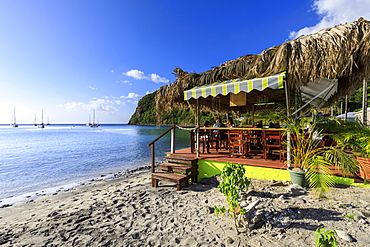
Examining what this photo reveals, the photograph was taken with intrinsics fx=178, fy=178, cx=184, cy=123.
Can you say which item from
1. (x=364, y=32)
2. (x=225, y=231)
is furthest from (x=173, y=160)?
(x=364, y=32)

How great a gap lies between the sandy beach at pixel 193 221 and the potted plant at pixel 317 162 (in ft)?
1.10

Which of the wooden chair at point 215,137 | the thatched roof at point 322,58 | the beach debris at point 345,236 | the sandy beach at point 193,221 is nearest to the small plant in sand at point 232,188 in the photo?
the sandy beach at point 193,221

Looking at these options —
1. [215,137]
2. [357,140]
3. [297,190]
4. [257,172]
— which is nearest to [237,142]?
[215,137]

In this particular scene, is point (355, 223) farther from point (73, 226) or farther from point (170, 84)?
point (170, 84)

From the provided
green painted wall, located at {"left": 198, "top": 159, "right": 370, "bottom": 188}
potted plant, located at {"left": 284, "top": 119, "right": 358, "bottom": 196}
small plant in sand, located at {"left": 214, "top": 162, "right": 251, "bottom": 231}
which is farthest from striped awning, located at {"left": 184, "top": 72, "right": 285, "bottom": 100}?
small plant in sand, located at {"left": 214, "top": 162, "right": 251, "bottom": 231}

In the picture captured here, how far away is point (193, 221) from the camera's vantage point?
3.40 m

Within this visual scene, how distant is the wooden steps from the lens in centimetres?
520

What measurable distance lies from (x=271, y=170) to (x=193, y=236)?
2887 mm

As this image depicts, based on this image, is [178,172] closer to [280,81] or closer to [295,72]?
[280,81]

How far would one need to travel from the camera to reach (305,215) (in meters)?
2.92

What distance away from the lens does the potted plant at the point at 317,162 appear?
11.5 feet

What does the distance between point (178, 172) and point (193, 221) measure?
2.28 m

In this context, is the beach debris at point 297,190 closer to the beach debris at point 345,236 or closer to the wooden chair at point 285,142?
the wooden chair at point 285,142

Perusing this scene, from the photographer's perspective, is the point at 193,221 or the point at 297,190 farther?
the point at 297,190
